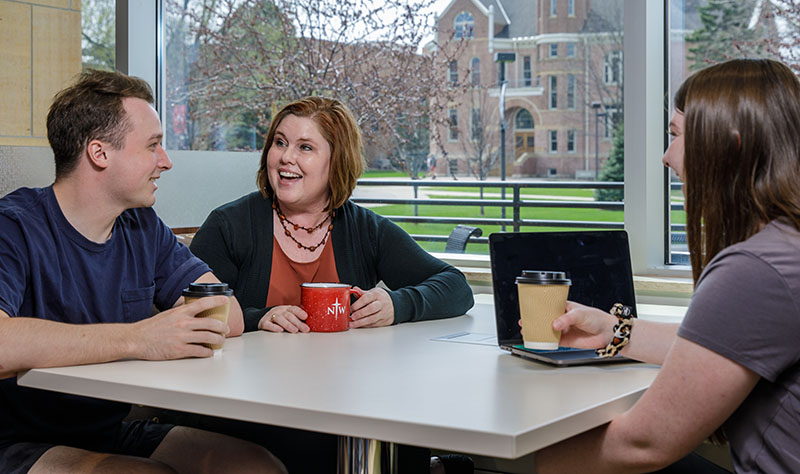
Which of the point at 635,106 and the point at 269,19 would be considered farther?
the point at 269,19

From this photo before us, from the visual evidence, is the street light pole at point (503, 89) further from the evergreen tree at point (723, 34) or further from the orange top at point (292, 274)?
the orange top at point (292, 274)

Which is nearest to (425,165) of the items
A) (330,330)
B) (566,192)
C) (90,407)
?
(566,192)

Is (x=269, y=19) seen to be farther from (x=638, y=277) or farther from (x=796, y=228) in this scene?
(x=796, y=228)

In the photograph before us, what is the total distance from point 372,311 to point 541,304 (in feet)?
1.77

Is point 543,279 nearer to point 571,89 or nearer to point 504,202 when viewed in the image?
point 571,89

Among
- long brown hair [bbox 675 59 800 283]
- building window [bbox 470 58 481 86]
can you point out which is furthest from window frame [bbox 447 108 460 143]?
long brown hair [bbox 675 59 800 283]

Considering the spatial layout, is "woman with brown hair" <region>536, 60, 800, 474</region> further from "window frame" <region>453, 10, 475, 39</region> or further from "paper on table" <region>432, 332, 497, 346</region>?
"window frame" <region>453, 10, 475, 39</region>

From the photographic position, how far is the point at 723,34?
267 cm

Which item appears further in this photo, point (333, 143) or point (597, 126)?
point (597, 126)

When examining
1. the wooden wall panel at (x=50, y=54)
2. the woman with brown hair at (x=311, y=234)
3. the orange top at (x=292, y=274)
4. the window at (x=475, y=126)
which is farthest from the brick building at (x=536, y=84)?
the wooden wall panel at (x=50, y=54)

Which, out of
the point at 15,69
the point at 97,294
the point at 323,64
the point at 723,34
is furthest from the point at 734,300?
the point at 323,64

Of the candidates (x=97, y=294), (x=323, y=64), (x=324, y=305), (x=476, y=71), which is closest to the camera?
(x=97, y=294)

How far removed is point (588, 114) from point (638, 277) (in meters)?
0.59

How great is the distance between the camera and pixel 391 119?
3.45 metres
